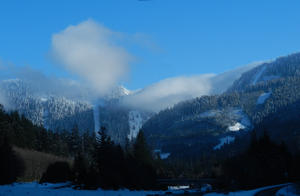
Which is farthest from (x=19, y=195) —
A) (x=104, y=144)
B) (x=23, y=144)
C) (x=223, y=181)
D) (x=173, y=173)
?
(x=173, y=173)

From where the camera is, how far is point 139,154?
3706 inches

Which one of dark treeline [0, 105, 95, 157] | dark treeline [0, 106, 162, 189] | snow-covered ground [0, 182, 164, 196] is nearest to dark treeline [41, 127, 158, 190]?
dark treeline [0, 106, 162, 189]

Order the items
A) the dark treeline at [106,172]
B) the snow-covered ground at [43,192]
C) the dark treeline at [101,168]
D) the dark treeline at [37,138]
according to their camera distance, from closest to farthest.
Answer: the snow-covered ground at [43,192] < the dark treeline at [106,172] < the dark treeline at [101,168] < the dark treeline at [37,138]

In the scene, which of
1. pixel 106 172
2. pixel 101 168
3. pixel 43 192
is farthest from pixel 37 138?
pixel 43 192

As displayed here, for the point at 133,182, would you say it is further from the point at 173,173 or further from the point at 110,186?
the point at 173,173

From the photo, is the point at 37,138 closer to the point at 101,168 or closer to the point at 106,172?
the point at 101,168

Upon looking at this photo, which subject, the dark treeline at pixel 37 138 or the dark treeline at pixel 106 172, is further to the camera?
the dark treeline at pixel 37 138

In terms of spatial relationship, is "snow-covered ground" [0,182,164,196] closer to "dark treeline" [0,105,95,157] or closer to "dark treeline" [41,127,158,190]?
"dark treeline" [41,127,158,190]

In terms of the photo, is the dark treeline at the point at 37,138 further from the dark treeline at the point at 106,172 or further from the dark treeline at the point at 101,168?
the dark treeline at the point at 106,172

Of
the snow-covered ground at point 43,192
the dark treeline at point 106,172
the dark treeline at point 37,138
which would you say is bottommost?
the snow-covered ground at point 43,192

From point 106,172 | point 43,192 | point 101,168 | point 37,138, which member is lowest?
point 43,192

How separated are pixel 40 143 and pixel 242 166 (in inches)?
2715

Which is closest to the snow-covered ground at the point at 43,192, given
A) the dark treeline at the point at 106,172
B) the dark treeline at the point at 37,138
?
the dark treeline at the point at 106,172

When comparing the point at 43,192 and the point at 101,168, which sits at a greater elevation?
the point at 101,168
